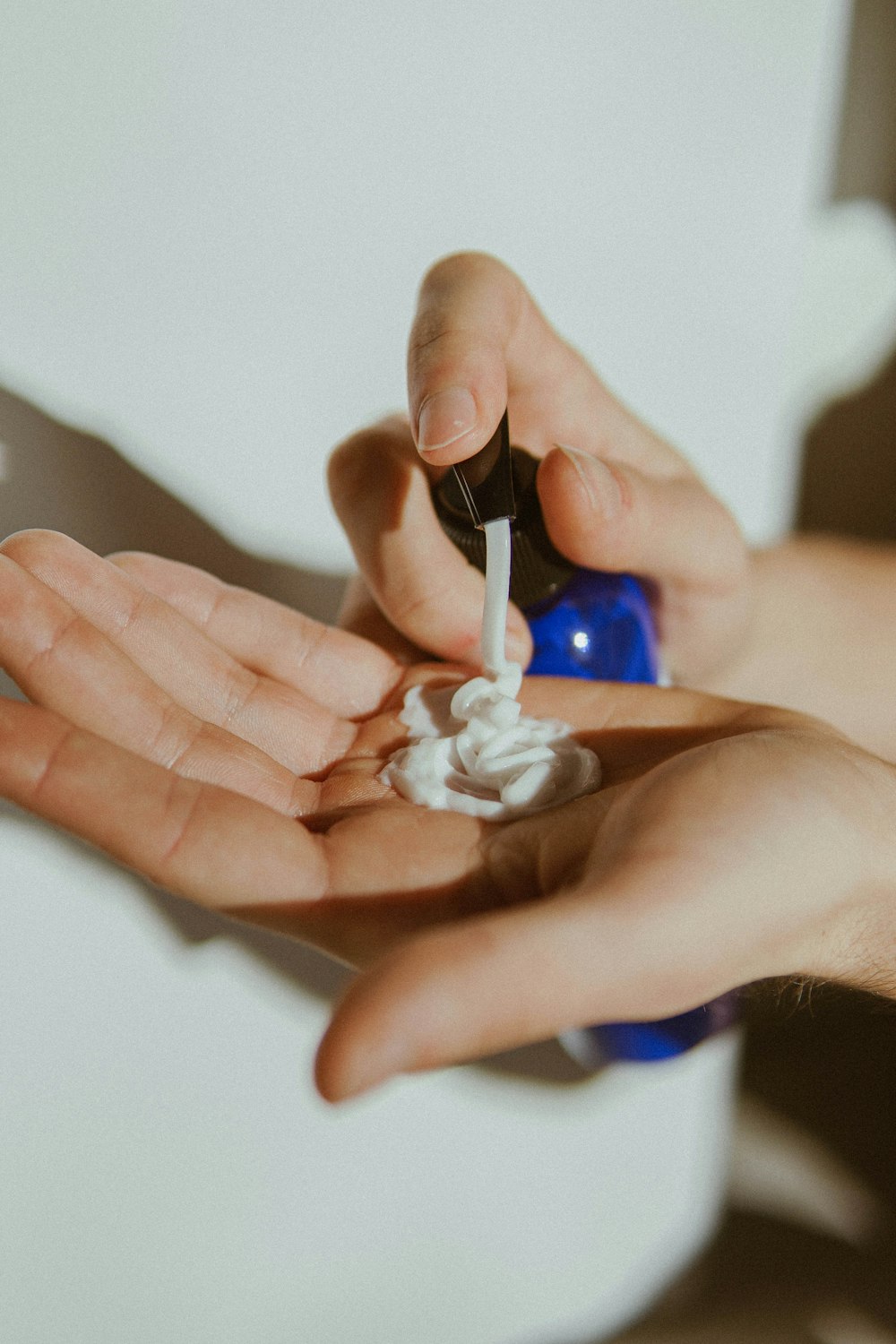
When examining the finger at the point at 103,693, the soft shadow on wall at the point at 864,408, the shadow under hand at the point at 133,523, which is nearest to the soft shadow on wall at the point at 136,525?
the shadow under hand at the point at 133,523

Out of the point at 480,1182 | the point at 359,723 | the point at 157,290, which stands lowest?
the point at 480,1182

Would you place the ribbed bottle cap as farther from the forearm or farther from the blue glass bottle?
the forearm

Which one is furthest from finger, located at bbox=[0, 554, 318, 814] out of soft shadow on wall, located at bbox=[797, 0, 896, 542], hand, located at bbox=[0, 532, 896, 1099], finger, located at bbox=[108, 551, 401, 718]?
soft shadow on wall, located at bbox=[797, 0, 896, 542]

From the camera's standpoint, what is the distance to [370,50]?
69cm

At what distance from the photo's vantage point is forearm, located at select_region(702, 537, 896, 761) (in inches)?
38.0

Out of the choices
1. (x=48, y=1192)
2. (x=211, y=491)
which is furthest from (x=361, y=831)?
(x=48, y=1192)

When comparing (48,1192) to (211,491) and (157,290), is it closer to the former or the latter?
(211,491)

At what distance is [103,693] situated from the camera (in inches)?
18.9

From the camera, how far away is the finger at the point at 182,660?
525 mm

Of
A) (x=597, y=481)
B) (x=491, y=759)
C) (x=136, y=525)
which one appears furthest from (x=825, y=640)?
(x=136, y=525)

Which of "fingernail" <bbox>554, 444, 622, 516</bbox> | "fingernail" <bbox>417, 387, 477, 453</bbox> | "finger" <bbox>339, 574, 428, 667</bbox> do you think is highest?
"fingernail" <bbox>417, 387, 477, 453</bbox>

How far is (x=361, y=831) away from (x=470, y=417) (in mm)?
231

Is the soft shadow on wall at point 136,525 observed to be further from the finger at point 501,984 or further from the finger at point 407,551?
the finger at point 501,984

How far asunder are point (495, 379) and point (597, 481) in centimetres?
11
